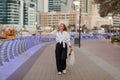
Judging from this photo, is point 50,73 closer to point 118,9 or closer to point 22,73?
point 22,73

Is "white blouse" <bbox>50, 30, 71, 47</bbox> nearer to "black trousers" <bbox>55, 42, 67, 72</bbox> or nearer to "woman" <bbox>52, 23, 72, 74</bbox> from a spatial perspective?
"woman" <bbox>52, 23, 72, 74</bbox>

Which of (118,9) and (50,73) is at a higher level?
(118,9)

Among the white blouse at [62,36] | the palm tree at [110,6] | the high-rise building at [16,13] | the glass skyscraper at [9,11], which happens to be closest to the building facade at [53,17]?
the high-rise building at [16,13]

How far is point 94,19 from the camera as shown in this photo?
485 ft

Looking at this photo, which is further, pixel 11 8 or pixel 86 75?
pixel 11 8

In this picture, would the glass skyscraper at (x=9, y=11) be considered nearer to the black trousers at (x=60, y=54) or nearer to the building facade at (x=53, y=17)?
the building facade at (x=53, y=17)

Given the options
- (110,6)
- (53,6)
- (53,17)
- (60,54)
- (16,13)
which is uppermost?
(53,6)

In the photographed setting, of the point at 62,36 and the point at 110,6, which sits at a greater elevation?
the point at 110,6

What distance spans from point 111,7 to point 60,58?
25.7 m

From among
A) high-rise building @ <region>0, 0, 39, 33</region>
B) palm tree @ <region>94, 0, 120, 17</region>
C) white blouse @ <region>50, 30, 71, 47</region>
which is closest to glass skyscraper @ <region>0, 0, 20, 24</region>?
high-rise building @ <region>0, 0, 39, 33</region>

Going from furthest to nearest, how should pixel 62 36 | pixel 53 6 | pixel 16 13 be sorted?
pixel 16 13
pixel 53 6
pixel 62 36

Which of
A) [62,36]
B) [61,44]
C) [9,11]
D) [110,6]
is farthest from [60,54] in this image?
[9,11]

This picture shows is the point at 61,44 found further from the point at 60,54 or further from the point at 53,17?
the point at 53,17

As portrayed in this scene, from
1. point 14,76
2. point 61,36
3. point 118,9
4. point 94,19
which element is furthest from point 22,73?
point 94,19
